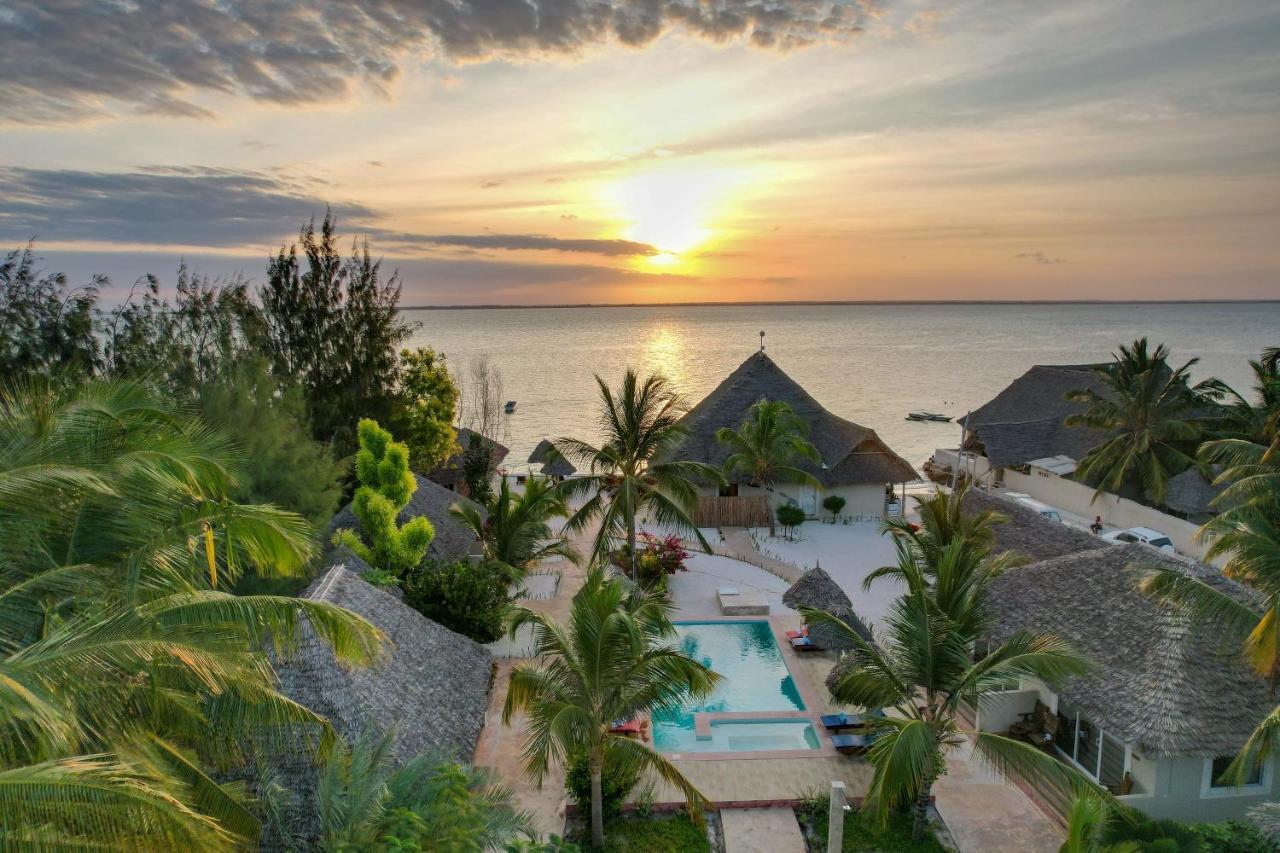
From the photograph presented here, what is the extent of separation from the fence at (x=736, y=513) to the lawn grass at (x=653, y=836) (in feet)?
51.6

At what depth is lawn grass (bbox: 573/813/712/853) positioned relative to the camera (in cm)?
1061

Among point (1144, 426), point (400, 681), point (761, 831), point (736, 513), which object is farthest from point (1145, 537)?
point (400, 681)

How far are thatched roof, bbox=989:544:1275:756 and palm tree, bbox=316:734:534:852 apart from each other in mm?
8168

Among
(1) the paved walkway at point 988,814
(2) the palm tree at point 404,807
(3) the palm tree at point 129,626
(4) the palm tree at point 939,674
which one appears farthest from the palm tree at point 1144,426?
(3) the palm tree at point 129,626

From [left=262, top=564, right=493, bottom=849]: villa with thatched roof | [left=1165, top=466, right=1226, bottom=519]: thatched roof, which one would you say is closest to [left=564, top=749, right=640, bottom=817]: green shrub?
[left=262, top=564, right=493, bottom=849]: villa with thatched roof

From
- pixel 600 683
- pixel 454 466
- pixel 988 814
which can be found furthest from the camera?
pixel 454 466

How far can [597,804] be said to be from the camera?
34.1 feet

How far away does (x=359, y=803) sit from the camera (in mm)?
7051

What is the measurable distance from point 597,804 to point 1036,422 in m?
28.5

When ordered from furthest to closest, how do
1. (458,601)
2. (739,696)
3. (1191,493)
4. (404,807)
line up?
(1191,493), (458,601), (739,696), (404,807)

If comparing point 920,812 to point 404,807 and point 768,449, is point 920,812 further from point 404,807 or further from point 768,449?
point 768,449

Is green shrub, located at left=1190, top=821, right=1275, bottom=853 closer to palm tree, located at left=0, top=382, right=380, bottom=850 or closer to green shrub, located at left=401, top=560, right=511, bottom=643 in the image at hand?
palm tree, located at left=0, top=382, right=380, bottom=850

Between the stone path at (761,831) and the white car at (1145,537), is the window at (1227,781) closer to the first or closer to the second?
the stone path at (761,831)

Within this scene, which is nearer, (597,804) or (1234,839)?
(1234,839)
